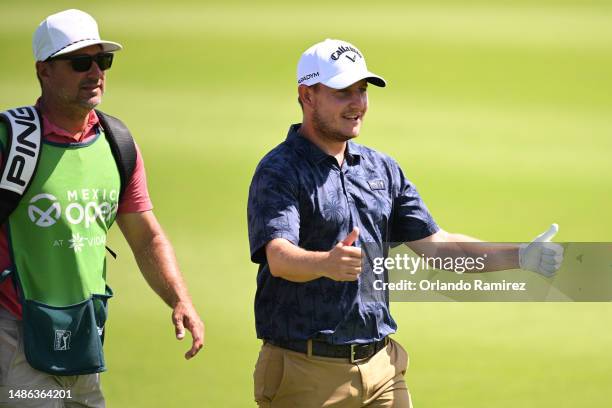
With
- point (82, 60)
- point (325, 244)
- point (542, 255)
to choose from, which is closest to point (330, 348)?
point (325, 244)

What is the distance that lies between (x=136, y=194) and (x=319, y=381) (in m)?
0.92

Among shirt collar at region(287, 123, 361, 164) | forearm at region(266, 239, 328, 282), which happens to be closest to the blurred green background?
shirt collar at region(287, 123, 361, 164)

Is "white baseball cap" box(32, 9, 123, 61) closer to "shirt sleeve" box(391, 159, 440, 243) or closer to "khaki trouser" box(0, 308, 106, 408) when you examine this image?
"khaki trouser" box(0, 308, 106, 408)

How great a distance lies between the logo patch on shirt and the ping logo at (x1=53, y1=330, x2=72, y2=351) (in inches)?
46.0

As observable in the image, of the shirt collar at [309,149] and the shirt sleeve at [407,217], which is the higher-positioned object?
the shirt collar at [309,149]

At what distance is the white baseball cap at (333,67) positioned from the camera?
4.38 m

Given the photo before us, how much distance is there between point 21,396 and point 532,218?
12.7 ft

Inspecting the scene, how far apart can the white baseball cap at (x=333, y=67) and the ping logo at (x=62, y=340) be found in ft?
3.96

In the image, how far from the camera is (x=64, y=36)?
427 centimetres

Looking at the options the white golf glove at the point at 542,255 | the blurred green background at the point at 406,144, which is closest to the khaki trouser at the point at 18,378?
the white golf glove at the point at 542,255

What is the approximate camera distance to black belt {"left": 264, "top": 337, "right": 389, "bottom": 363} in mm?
4333

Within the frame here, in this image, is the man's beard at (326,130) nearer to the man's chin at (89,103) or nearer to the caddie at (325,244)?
the caddie at (325,244)

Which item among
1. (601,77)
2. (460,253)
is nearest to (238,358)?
(460,253)

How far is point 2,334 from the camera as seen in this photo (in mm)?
4145
